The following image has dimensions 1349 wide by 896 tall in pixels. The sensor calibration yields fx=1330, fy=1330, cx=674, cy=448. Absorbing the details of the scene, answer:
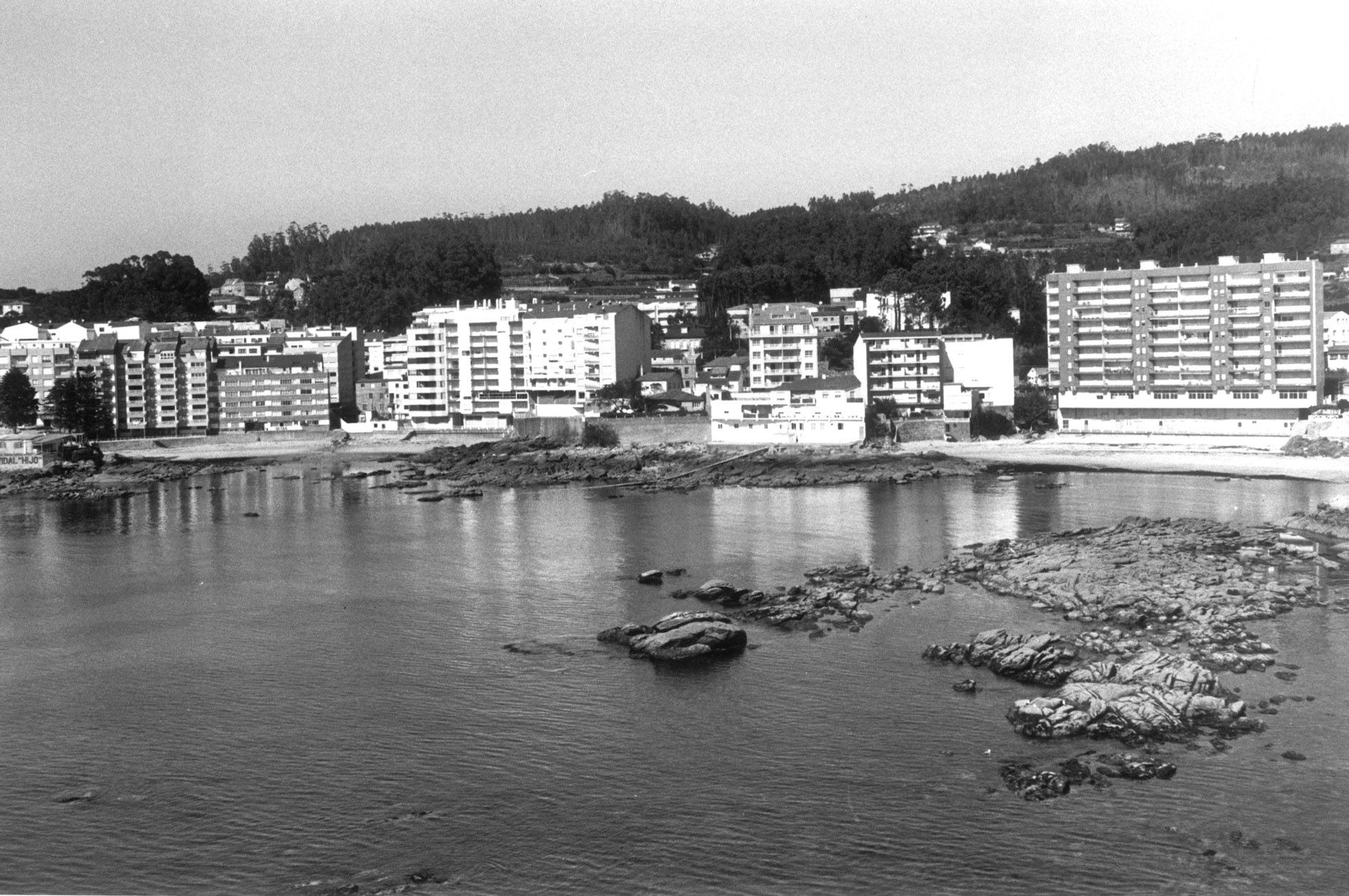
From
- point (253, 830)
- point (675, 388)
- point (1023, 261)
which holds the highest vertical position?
point (1023, 261)

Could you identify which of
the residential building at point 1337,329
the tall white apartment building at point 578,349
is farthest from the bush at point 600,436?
the residential building at point 1337,329

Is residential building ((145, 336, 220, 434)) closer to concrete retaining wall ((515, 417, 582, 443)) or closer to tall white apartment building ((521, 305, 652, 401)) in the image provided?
tall white apartment building ((521, 305, 652, 401))

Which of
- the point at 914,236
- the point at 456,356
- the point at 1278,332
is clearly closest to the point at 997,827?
the point at 1278,332

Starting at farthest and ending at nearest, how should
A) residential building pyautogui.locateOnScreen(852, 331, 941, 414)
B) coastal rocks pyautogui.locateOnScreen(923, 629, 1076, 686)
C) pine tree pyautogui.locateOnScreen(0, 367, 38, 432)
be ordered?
pine tree pyautogui.locateOnScreen(0, 367, 38, 432)
residential building pyautogui.locateOnScreen(852, 331, 941, 414)
coastal rocks pyautogui.locateOnScreen(923, 629, 1076, 686)

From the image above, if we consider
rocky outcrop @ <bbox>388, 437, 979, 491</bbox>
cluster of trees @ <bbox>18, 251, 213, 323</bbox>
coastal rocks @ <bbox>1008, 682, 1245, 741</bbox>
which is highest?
cluster of trees @ <bbox>18, 251, 213, 323</bbox>

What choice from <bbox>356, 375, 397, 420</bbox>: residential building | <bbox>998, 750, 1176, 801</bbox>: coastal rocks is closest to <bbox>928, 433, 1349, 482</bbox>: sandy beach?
<bbox>998, 750, 1176, 801</bbox>: coastal rocks

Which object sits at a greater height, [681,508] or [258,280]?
[258,280]

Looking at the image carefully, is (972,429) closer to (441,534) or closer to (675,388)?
(675,388)

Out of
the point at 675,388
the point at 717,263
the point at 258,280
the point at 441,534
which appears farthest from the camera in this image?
the point at 258,280

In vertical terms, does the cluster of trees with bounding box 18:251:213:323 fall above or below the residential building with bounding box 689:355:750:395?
above
